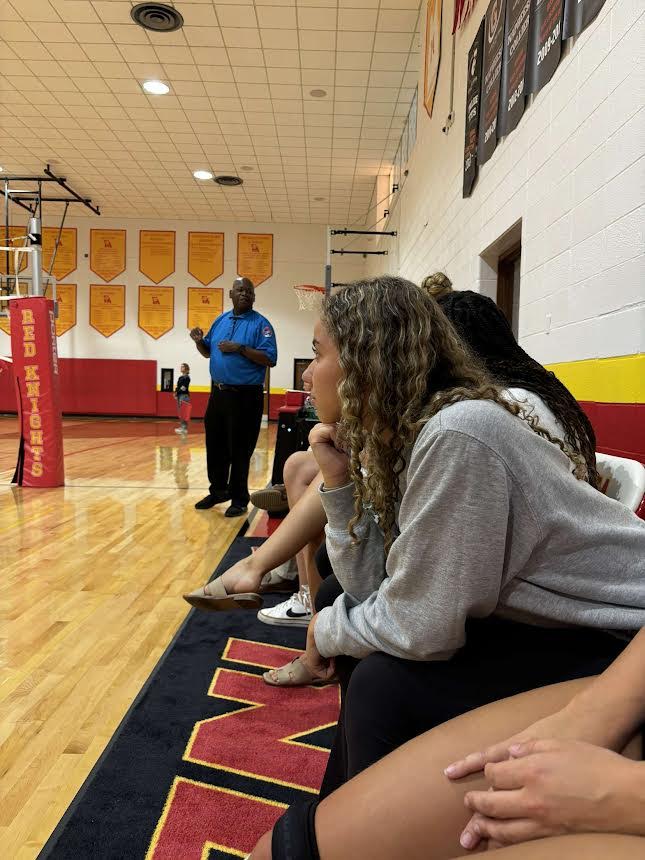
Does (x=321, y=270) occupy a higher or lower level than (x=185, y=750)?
higher

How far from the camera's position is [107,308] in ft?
40.5

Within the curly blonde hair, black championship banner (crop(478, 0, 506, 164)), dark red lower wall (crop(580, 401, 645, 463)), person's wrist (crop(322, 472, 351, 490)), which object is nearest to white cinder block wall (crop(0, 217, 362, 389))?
black championship banner (crop(478, 0, 506, 164))

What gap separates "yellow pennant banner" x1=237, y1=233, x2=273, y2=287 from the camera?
12.3m

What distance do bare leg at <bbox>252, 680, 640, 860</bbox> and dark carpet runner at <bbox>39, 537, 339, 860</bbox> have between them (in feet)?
1.79

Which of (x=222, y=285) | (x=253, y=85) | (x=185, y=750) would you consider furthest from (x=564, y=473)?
(x=222, y=285)

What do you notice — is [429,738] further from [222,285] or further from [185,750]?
[222,285]

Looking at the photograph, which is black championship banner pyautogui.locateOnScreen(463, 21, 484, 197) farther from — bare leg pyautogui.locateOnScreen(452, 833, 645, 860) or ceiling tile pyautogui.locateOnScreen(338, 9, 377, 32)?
bare leg pyautogui.locateOnScreen(452, 833, 645, 860)

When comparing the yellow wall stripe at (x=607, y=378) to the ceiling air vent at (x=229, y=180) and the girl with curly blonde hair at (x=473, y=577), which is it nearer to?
the girl with curly blonde hair at (x=473, y=577)

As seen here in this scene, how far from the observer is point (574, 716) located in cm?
69

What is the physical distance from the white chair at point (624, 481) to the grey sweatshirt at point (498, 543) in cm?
34

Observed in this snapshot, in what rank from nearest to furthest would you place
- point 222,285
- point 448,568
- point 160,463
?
point 448,568 → point 160,463 → point 222,285

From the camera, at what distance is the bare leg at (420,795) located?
67 cm

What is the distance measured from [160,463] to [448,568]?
6071mm

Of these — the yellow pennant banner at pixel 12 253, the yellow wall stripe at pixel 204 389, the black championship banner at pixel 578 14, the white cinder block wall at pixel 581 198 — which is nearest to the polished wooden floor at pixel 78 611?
the white cinder block wall at pixel 581 198
